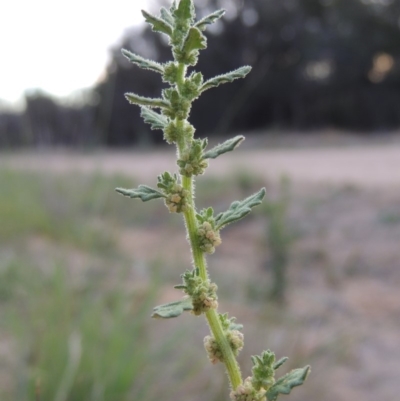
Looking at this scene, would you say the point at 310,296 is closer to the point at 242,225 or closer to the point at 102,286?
the point at 102,286

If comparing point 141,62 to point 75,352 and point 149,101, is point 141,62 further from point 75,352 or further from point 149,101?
point 75,352

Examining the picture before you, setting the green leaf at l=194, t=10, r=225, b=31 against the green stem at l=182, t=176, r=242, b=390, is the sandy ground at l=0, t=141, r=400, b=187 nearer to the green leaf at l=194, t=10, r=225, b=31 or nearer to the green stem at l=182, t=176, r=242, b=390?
the green leaf at l=194, t=10, r=225, b=31

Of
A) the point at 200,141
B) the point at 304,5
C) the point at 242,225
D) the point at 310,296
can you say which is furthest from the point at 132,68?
the point at 200,141

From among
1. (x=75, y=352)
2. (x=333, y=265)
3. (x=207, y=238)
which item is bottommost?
(x=333, y=265)

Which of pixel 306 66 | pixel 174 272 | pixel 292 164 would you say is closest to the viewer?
pixel 174 272

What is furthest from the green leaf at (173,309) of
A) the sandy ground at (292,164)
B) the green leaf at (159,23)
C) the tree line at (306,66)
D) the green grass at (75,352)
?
the tree line at (306,66)

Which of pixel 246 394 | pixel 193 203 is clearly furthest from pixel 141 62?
pixel 246 394

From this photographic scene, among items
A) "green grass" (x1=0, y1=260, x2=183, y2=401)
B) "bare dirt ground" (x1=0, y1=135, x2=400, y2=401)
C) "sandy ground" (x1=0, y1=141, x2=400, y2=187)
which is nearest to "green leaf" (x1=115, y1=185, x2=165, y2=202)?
"green grass" (x1=0, y1=260, x2=183, y2=401)
